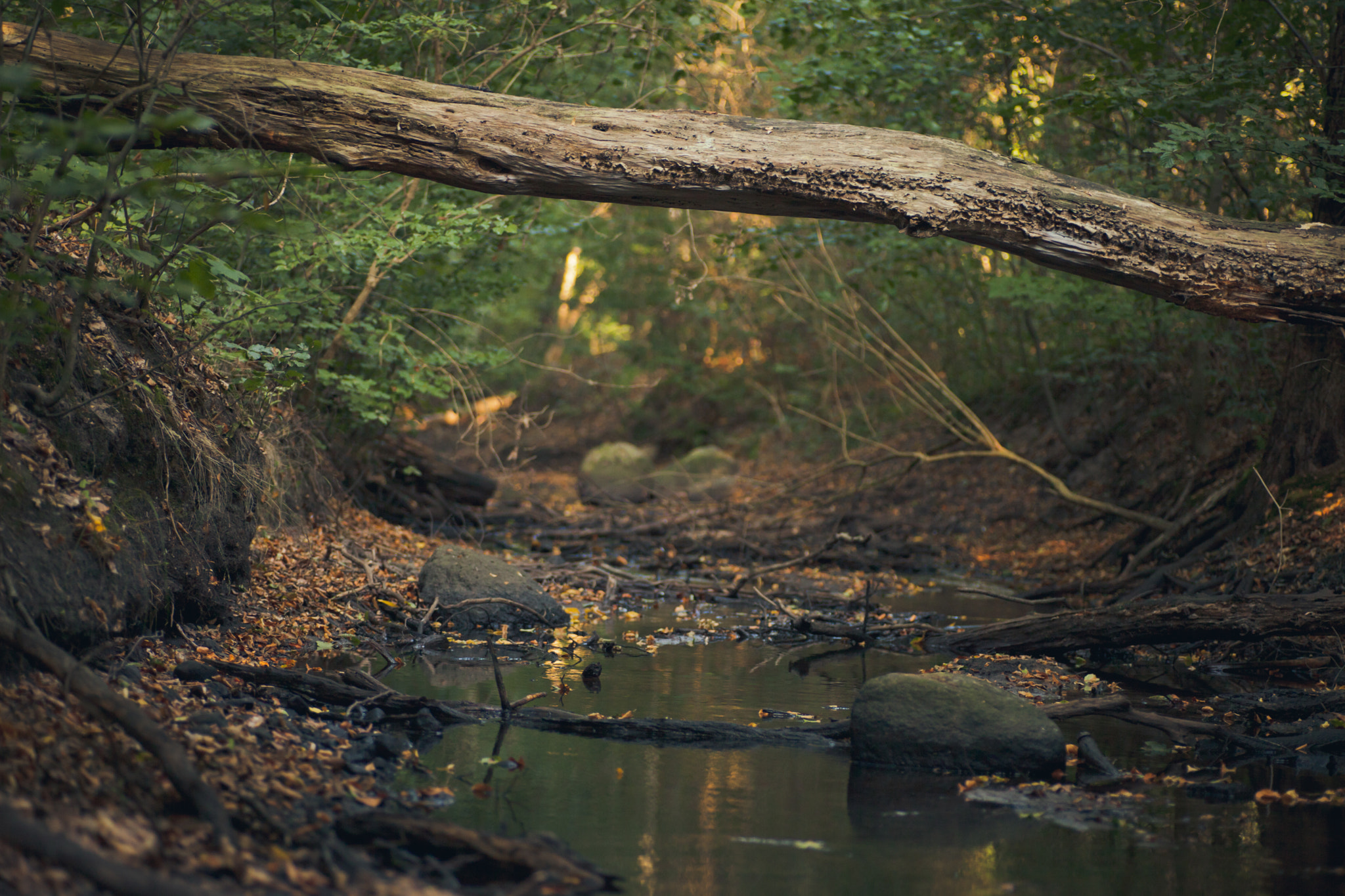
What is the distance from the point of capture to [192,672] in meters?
5.66

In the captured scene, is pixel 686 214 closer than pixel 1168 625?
No

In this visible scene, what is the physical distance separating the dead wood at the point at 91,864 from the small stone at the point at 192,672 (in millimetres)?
2771

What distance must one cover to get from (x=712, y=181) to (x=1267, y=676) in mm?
5337

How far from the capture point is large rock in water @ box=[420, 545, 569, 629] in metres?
8.82

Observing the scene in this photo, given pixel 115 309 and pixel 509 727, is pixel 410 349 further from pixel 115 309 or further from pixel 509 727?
pixel 509 727

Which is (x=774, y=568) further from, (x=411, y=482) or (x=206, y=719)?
(x=206, y=719)

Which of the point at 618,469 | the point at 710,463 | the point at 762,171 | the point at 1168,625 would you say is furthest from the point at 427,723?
the point at 710,463

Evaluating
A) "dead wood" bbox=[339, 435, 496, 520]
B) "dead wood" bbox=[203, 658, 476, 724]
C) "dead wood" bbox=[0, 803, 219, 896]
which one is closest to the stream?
"dead wood" bbox=[203, 658, 476, 724]

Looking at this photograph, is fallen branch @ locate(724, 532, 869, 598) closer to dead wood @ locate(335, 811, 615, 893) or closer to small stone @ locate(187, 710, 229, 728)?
small stone @ locate(187, 710, 229, 728)

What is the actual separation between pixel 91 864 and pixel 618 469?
1849 cm

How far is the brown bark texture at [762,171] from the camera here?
20.2 ft

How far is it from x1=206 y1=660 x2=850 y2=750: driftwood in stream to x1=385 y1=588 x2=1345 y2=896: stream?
12 centimetres

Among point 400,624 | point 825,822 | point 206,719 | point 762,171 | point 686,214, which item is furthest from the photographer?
point 686,214

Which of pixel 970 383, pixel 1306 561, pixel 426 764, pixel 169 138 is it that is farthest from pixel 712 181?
pixel 970 383
